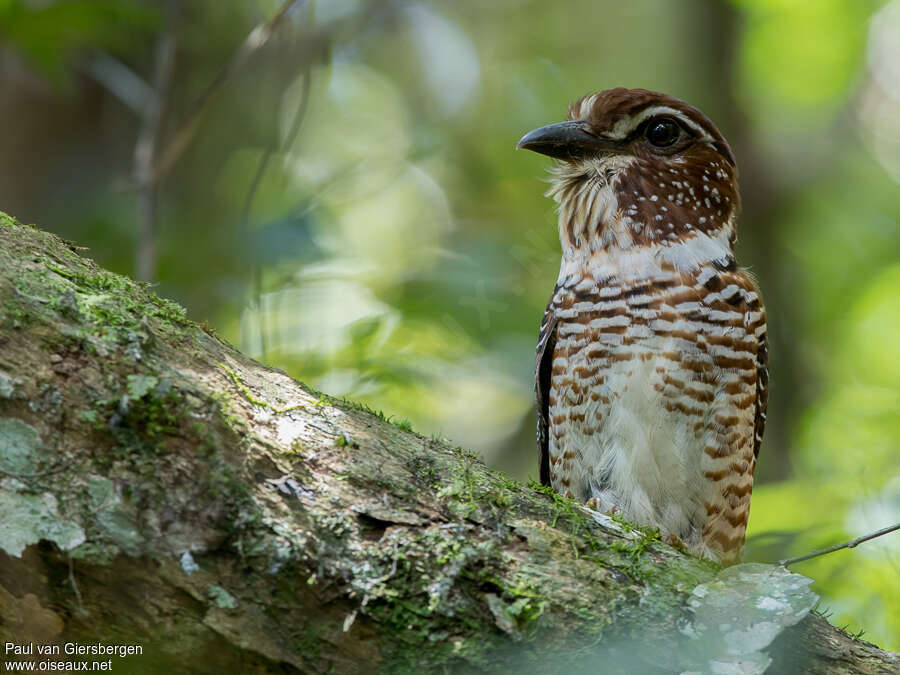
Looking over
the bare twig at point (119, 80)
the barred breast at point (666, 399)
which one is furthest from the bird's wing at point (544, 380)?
the bare twig at point (119, 80)

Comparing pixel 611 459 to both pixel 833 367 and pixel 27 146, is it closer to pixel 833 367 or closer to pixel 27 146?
pixel 27 146

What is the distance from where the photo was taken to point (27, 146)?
268 inches

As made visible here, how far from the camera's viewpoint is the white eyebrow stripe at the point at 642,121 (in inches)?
173

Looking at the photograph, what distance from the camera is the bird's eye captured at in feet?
14.5

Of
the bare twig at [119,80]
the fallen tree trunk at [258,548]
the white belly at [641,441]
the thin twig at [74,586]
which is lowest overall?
the thin twig at [74,586]

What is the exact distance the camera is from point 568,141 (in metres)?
4.44

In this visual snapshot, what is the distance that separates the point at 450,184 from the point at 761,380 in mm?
5639

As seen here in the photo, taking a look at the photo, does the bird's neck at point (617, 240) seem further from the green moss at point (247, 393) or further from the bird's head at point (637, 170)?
the green moss at point (247, 393)

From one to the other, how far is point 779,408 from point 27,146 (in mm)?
6588

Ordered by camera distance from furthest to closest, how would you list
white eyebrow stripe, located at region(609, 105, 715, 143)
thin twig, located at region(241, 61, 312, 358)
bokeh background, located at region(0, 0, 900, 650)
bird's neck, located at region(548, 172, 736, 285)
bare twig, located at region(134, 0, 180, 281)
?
bokeh background, located at region(0, 0, 900, 650) → bare twig, located at region(134, 0, 180, 281) → thin twig, located at region(241, 61, 312, 358) → white eyebrow stripe, located at region(609, 105, 715, 143) → bird's neck, located at region(548, 172, 736, 285)

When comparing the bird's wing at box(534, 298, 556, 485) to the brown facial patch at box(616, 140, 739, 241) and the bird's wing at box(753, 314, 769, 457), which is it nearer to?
the brown facial patch at box(616, 140, 739, 241)

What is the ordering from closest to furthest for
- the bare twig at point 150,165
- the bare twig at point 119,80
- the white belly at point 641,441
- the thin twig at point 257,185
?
1. the white belly at point 641,441
2. the thin twig at point 257,185
3. the bare twig at point 150,165
4. the bare twig at point 119,80

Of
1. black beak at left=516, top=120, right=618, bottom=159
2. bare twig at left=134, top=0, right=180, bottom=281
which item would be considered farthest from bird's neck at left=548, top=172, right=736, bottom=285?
bare twig at left=134, top=0, right=180, bottom=281

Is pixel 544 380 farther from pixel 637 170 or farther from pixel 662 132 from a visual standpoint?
pixel 662 132
